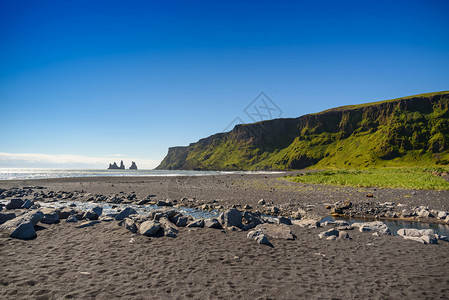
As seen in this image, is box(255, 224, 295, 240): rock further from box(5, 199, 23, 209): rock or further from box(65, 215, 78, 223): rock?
box(5, 199, 23, 209): rock

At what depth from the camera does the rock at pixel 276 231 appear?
476 inches

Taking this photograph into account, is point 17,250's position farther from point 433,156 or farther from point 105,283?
point 433,156

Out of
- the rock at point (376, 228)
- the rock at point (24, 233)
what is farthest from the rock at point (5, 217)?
the rock at point (376, 228)

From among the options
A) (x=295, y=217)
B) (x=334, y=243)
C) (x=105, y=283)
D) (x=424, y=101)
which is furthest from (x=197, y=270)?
(x=424, y=101)

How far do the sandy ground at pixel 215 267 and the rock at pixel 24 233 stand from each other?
37cm

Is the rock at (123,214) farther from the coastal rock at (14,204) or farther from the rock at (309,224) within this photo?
the coastal rock at (14,204)

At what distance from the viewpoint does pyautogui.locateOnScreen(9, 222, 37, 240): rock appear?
37.3 ft

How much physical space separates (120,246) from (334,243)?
10546 millimetres

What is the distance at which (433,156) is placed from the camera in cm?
13038

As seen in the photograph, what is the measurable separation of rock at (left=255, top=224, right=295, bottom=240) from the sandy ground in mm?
474

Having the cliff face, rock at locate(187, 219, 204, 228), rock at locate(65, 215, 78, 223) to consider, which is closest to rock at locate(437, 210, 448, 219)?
rock at locate(187, 219, 204, 228)

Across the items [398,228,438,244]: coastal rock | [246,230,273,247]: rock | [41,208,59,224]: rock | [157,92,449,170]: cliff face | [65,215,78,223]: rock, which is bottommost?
[398,228,438,244]: coastal rock

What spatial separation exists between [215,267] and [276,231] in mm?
5414

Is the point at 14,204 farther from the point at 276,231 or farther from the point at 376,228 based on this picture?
the point at 376,228
